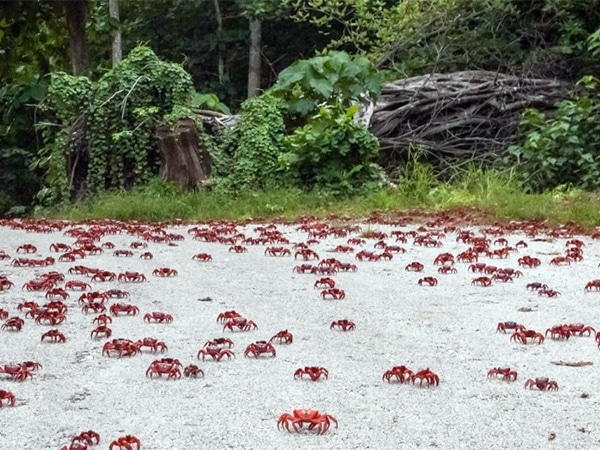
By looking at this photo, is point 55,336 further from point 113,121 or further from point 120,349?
point 113,121

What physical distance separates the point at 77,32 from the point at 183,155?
4227 millimetres

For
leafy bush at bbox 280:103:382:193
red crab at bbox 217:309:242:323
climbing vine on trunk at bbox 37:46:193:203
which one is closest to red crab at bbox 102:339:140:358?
red crab at bbox 217:309:242:323

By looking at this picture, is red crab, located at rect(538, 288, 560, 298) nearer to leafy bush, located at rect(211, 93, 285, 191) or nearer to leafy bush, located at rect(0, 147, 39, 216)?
leafy bush, located at rect(211, 93, 285, 191)

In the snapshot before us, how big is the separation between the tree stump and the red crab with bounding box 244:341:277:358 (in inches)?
367

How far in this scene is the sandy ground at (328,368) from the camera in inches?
117

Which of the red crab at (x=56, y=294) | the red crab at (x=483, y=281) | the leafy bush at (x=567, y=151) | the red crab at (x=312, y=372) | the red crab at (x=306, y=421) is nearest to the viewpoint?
the red crab at (x=306, y=421)

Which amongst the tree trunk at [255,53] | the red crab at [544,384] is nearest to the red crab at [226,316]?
the red crab at [544,384]

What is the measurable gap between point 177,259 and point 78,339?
299cm

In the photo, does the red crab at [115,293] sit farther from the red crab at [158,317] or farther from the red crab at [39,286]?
the red crab at [158,317]

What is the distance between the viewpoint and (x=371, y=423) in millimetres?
3064

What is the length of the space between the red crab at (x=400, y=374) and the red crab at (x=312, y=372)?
0.24 metres

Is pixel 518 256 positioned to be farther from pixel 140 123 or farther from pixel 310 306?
pixel 140 123

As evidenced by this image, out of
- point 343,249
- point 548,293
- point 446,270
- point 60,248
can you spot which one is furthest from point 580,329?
point 60,248

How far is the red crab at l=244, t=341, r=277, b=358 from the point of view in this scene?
158 inches
